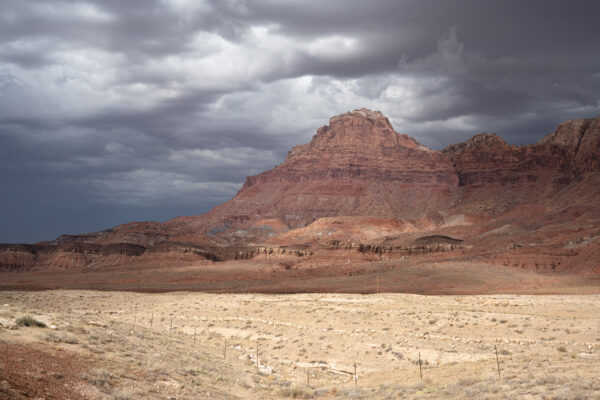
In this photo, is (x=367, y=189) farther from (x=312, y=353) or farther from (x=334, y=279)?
(x=312, y=353)

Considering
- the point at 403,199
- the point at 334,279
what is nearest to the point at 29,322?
the point at 334,279

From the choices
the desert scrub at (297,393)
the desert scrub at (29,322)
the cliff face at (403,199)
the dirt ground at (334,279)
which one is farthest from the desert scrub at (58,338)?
the cliff face at (403,199)

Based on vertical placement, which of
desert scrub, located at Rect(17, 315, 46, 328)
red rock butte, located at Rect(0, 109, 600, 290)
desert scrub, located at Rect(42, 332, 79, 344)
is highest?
red rock butte, located at Rect(0, 109, 600, 290)

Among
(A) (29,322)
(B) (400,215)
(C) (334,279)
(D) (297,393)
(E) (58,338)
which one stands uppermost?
(B) (400,215)

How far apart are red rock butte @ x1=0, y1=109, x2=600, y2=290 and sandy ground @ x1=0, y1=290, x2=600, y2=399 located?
4720 cm

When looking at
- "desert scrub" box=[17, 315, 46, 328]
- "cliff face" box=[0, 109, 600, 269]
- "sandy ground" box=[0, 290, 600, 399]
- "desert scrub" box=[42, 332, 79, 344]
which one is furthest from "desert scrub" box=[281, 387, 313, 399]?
"cliff face" box=[0, 109, 600, 269]

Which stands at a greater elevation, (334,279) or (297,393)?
(297,393)

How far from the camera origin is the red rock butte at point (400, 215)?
10025 centimetres

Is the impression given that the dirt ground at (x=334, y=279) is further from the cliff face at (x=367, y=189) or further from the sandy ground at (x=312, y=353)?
the cliff face at (x=367, y=189)

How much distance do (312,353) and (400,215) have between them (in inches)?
5967

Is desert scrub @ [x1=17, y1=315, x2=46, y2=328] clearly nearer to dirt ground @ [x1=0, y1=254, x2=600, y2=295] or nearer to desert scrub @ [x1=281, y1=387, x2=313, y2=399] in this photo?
desert scrub @ [x1=281, y1=387, x2=313, y2=399]

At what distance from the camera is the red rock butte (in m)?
100

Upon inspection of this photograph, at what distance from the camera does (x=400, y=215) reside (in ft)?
563

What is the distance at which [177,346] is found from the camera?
2167 centimetres
